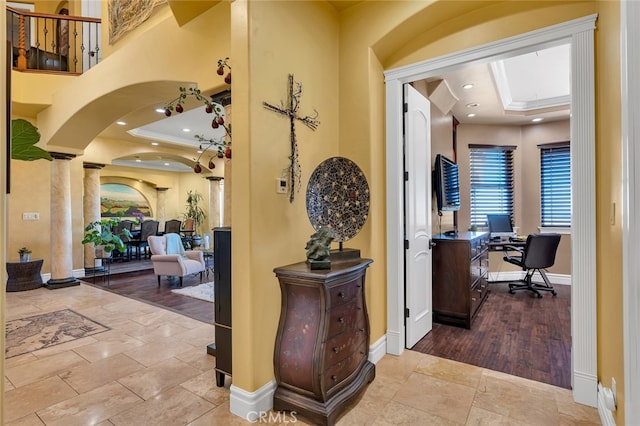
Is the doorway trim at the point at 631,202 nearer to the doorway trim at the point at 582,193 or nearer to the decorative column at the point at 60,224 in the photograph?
the doorway trim at the point at 582,193

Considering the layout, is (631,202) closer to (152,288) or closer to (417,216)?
(417,216)

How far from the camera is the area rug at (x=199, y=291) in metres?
4.82

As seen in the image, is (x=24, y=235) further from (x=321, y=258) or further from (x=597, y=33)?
(x=597, y=33)

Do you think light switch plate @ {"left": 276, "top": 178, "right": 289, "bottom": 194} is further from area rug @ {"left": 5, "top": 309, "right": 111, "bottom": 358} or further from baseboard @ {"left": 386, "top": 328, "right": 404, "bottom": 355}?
area rug @ {"left": 5, "top": 309, "right": 111, "bottom": 358}

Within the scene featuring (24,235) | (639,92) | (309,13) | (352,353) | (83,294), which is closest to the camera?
(639,92)

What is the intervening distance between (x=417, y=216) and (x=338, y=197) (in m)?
1.11

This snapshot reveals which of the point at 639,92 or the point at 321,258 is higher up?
the point at 639,92

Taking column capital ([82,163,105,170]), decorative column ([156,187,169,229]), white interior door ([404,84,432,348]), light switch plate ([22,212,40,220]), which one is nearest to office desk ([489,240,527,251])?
white interior door ([404,84,432,348])

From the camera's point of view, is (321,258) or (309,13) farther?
(309,13)

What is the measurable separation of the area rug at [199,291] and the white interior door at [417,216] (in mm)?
3079

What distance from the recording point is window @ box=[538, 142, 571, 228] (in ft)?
17.8

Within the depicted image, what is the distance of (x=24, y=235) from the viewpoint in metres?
5.83

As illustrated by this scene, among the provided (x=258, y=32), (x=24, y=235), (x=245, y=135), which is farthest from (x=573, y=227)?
(x=24, y=235)

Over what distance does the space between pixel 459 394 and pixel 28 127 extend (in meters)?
2.90
